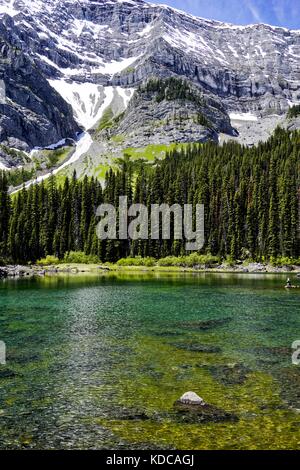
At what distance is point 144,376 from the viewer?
933 inches

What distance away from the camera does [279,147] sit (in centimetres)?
17438

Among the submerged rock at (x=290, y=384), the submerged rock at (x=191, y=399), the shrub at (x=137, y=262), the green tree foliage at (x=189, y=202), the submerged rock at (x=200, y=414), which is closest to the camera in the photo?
the submerged rock at (x=200, y=414)

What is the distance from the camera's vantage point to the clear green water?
54.4ft

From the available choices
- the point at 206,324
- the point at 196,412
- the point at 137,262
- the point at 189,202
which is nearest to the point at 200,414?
the point at 196,412

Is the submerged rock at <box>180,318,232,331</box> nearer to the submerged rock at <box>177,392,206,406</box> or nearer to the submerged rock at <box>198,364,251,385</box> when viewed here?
the submerged rock at <box>198,364,251,385</box>

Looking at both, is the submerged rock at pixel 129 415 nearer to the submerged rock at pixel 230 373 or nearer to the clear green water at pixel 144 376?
the clear green water at pixel 144 376

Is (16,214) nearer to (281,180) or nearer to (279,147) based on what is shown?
(281,180)

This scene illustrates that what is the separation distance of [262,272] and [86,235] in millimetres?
61035

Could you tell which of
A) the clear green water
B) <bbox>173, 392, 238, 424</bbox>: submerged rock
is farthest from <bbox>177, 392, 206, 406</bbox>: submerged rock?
the clear green water

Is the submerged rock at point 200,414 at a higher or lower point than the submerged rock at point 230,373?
lower

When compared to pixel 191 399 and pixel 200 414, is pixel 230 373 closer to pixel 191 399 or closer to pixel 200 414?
pixel 191 399

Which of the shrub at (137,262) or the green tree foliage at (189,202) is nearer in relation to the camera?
the green tree foliage at (189,202)

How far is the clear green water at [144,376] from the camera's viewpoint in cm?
1658

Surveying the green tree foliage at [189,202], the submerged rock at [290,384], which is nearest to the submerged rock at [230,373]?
the submerged rock at [290,384]
